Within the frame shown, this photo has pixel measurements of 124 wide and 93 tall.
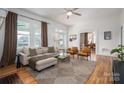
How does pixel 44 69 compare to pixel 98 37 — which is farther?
pixel 98 37

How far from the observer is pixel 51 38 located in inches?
272

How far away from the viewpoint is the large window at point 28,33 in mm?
4728

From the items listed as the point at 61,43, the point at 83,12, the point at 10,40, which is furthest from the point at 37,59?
the point at 61,43

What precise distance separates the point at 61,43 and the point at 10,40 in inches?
192

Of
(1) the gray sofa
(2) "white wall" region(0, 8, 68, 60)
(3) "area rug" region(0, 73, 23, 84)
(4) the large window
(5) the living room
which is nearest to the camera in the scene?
(3) "area rug" region(0, 73, 23, 84)

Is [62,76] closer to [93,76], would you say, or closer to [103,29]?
[93,76]

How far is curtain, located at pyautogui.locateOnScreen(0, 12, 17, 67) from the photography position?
13.0ft

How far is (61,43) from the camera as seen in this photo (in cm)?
838

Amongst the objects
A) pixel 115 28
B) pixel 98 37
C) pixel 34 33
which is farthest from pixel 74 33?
pixel 34 33

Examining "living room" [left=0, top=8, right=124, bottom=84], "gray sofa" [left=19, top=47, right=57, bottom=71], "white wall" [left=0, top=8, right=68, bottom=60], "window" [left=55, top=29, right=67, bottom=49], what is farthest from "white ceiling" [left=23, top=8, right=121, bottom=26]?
"window" [left=55, top=29, right=67, bottom=49]

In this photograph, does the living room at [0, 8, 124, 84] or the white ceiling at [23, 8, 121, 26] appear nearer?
the living room at [0, 8, 124, 84]

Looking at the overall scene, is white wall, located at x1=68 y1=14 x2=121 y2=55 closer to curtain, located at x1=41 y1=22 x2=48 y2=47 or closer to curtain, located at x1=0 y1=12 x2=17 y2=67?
curtain, located at x1=41 y1=22 x2=48 y2=47
